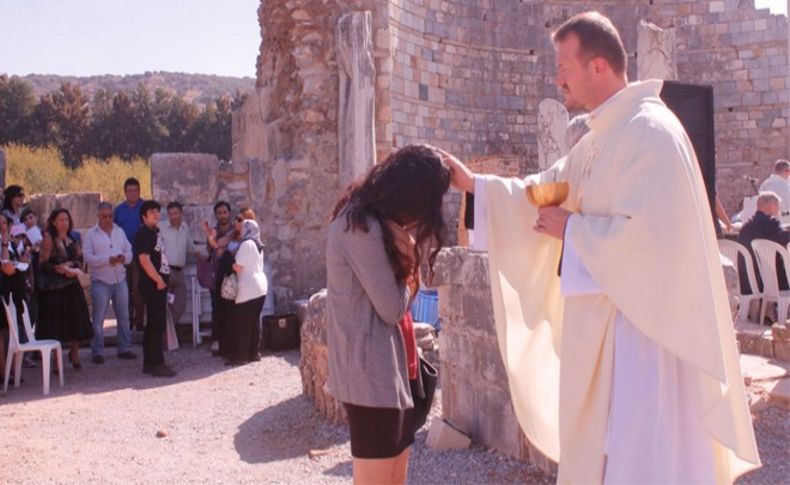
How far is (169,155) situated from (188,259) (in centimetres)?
122

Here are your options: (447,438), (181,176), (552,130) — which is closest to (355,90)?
(181,176)

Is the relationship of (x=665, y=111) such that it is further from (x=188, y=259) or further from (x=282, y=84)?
(x=282, y=84)

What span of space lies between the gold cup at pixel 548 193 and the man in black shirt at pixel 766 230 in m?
6.29

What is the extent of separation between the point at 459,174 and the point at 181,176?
7238 mm

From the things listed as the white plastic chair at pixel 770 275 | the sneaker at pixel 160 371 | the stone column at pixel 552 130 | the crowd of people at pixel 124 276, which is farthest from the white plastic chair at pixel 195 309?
the white plastic chair at pixel 770 275

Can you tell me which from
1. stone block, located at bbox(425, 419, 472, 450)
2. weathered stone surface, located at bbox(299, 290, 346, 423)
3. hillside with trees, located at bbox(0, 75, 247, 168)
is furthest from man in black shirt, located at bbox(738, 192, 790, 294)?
hillside with trees, located at bbox(0, 75, 247, 168)

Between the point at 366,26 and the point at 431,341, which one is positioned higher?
the point at 366,26

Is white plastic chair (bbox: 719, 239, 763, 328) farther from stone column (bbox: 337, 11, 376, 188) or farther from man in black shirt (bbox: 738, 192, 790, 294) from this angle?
stone column (bbox: 337, 11, 376, 188)

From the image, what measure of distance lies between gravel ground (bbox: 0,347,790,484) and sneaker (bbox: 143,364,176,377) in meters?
0.08

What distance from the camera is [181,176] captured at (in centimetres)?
966

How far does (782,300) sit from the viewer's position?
26.9ft

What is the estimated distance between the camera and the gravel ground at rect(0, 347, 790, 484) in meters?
4.75

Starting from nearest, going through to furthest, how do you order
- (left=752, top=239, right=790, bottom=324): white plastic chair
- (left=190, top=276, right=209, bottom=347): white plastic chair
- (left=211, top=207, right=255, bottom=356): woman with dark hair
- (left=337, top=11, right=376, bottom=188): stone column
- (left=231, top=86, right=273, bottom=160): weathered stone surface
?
(left=752, top=239, right=790, bottom=324): white plastic chair < (left=211, top=207, right=255, bottom=356): woman with dark hair < (left=190, top=276, right=209, bottom=347): white plastic chair < (left=337, top=11, right=376, bottom=188): stone column < (left=231, top=86, right=273, bottom=160): weathered stone surface

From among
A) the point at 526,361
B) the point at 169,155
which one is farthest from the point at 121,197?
the point at 526,361
